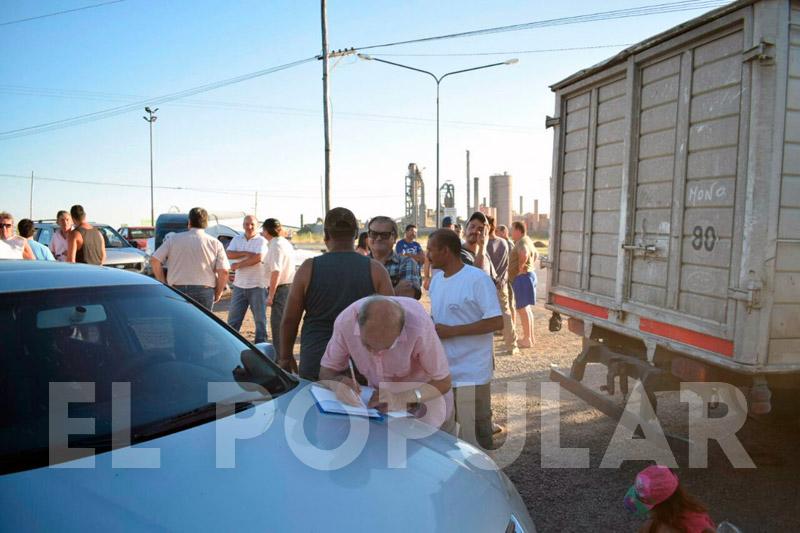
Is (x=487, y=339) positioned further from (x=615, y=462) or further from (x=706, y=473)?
(x=706, y=473)

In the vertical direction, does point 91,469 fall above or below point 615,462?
above

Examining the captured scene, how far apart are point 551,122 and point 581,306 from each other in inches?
68.8

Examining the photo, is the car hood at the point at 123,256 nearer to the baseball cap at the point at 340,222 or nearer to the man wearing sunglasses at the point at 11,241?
the man wearing sunglasses at the point at 11,241

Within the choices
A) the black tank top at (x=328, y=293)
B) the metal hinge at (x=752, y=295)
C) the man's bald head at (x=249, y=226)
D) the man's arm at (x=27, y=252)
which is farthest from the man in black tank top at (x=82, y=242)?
the metal hinge at (x=752, y=295)

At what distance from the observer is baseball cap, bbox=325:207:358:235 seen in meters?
3.63

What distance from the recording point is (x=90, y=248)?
793 cm

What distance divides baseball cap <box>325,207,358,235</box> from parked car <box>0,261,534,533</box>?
98cm

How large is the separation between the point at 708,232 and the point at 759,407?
3.43ft

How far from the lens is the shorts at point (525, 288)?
7727 mm

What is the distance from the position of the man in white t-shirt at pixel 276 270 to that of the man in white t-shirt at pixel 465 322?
11.3 feet

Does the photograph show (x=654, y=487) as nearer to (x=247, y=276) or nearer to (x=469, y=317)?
(x=469, y=317)

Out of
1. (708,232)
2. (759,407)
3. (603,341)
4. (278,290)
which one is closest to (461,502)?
(759,407)

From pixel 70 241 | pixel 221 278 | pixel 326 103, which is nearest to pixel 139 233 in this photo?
pixel 326 103

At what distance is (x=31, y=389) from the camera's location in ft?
7.06
